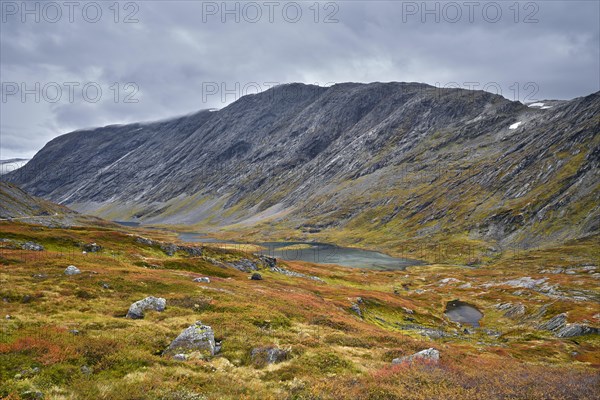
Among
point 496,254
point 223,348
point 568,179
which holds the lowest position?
point 496,254

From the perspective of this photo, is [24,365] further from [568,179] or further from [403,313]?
[568,179]

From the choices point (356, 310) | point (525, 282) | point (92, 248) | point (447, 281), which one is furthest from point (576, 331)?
point (92, 248)

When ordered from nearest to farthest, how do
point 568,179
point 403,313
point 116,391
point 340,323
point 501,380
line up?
1. point 116,391
2. point 501,380
3. point 340,323
4. point 403,313
5. point 568,179

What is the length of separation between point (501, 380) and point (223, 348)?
51.4ft

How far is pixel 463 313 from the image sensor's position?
66.6 m

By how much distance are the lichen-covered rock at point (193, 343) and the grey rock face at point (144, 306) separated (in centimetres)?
577

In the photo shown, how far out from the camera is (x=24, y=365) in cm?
1421

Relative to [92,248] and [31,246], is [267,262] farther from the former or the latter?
[31,246]

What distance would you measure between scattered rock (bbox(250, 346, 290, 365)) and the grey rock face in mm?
10009

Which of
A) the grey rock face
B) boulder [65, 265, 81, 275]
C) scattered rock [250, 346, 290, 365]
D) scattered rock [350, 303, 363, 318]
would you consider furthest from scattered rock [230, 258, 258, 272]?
scattered rock [250, 346, 290, 365]

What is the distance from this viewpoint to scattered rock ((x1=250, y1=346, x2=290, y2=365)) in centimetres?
1923

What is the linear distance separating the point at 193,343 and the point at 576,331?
50.2m

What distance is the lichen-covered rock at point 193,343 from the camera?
19.2 meters

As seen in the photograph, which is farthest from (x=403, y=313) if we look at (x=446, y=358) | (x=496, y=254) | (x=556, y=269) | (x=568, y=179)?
(x=568, y=179)
